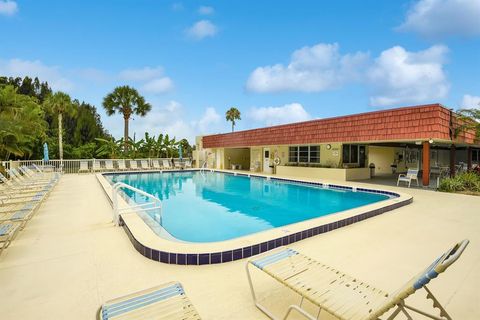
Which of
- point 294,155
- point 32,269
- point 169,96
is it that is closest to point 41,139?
point 169,96

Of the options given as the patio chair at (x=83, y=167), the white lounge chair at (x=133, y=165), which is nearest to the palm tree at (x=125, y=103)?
the white lounge chair at (x=133, y=165)

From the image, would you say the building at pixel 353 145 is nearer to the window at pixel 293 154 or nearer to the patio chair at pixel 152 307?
the window at pixel 293 154

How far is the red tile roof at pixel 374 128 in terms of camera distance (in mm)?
10742

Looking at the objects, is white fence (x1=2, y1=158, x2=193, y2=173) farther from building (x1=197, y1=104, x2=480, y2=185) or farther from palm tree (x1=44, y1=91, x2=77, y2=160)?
building (x1=197, y1=104, x2=480, y2=185)

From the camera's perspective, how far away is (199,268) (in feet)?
11.9

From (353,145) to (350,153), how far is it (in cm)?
54

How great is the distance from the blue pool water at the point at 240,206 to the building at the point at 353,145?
10.5 feet

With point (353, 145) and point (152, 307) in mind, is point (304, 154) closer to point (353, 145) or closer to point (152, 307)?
point (353, 145)

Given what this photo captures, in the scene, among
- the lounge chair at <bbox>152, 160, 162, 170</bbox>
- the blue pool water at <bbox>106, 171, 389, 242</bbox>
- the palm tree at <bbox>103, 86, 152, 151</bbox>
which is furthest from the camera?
the palm tree at <bbox>103, 86, 152, 151</bbox>

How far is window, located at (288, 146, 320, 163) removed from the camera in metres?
17.4

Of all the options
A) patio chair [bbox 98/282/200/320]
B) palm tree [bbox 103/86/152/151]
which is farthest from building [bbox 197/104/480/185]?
patio chair [bbox 98/282/200/320]

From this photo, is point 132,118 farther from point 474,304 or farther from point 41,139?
point 474,304

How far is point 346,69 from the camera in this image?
23.9m

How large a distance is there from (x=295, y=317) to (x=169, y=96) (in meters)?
26.4
